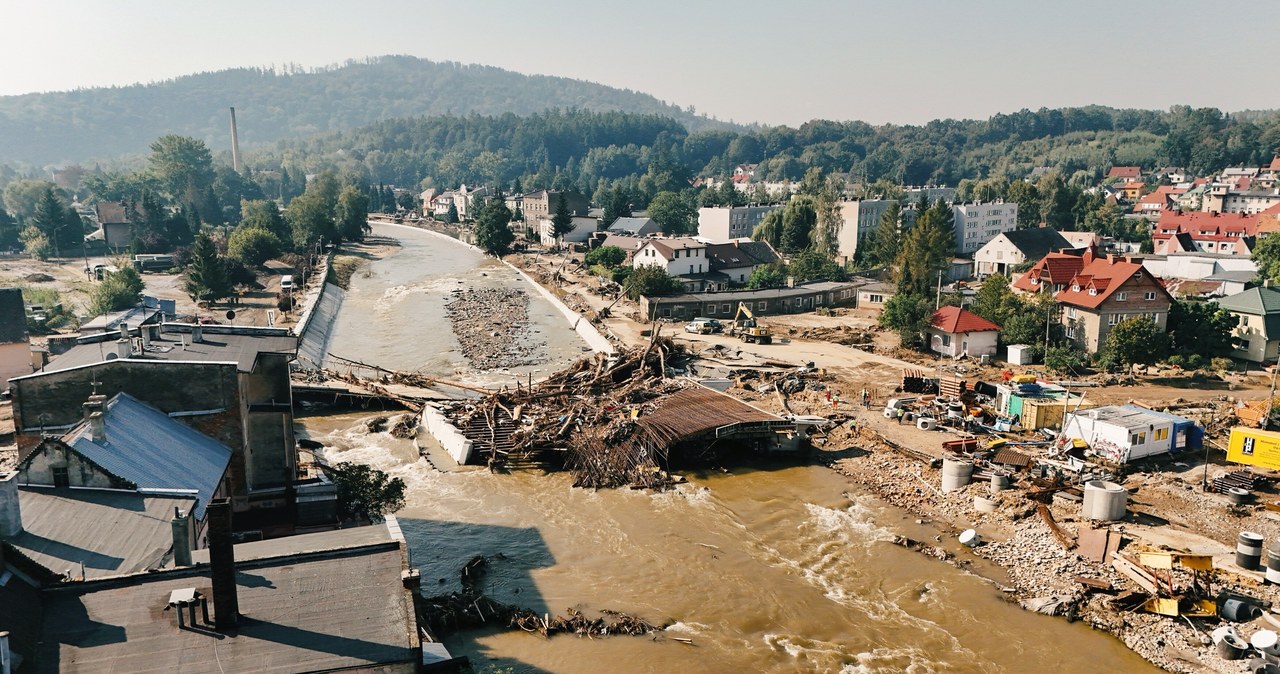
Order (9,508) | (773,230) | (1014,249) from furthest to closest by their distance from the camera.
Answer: (773,230) → (1014,249) → (9,508)

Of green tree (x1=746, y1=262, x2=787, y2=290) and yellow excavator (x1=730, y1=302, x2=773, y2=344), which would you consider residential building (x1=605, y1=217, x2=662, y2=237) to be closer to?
green tree (x1=746, y1=262, x2=787, y2=290)

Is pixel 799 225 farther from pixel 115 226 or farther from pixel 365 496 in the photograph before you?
pixel 115 226

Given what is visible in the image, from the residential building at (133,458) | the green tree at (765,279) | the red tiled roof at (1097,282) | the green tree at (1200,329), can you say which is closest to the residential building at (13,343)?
the residential building at (133,458)

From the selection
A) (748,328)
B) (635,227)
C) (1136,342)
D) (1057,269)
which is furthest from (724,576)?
(635,227)

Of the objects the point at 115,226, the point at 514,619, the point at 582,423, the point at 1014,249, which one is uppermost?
the point at 115,226

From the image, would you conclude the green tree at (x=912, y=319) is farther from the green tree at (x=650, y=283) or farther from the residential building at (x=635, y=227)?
the residential building at (x=635, y=227)

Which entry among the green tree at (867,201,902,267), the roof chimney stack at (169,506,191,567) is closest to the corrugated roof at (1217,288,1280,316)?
the green tree at (867,201,902,267)

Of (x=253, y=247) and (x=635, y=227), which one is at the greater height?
(x=635, y=227)
